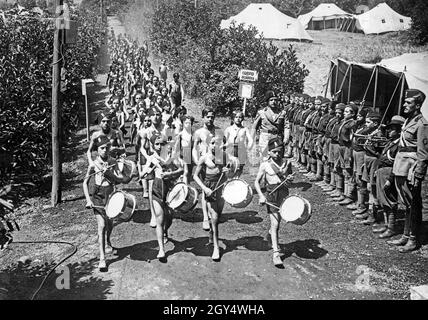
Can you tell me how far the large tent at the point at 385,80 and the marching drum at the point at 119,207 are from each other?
900cm

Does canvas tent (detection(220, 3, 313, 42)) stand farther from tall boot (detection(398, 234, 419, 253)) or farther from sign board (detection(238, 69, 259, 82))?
tall boot (detection(398, 234, 419, 253))

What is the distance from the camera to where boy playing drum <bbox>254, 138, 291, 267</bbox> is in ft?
22.4

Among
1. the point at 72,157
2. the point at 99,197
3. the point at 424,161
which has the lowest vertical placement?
the point at 72,157

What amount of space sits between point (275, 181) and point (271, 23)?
30.1 meters

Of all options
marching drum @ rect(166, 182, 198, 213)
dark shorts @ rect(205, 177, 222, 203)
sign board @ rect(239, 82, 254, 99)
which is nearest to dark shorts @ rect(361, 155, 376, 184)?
dark shorts @ rect(205, 177, 222, 203)

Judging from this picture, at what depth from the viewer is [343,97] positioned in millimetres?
17812

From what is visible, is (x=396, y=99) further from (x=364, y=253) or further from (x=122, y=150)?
(x=122, y=150)

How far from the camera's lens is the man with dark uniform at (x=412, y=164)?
6925 mm

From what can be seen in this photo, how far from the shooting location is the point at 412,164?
709 cm

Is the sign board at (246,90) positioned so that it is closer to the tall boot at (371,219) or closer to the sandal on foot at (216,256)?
the tall boot at (371,219)

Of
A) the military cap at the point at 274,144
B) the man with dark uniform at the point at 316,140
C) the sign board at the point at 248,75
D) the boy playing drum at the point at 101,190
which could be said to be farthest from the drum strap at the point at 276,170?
the sign board at the point at 248,75

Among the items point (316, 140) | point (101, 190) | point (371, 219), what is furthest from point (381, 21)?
point (101, 190)

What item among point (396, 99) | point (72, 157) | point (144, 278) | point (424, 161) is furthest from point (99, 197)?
point (396, 99)

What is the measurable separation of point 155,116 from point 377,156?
486cm
